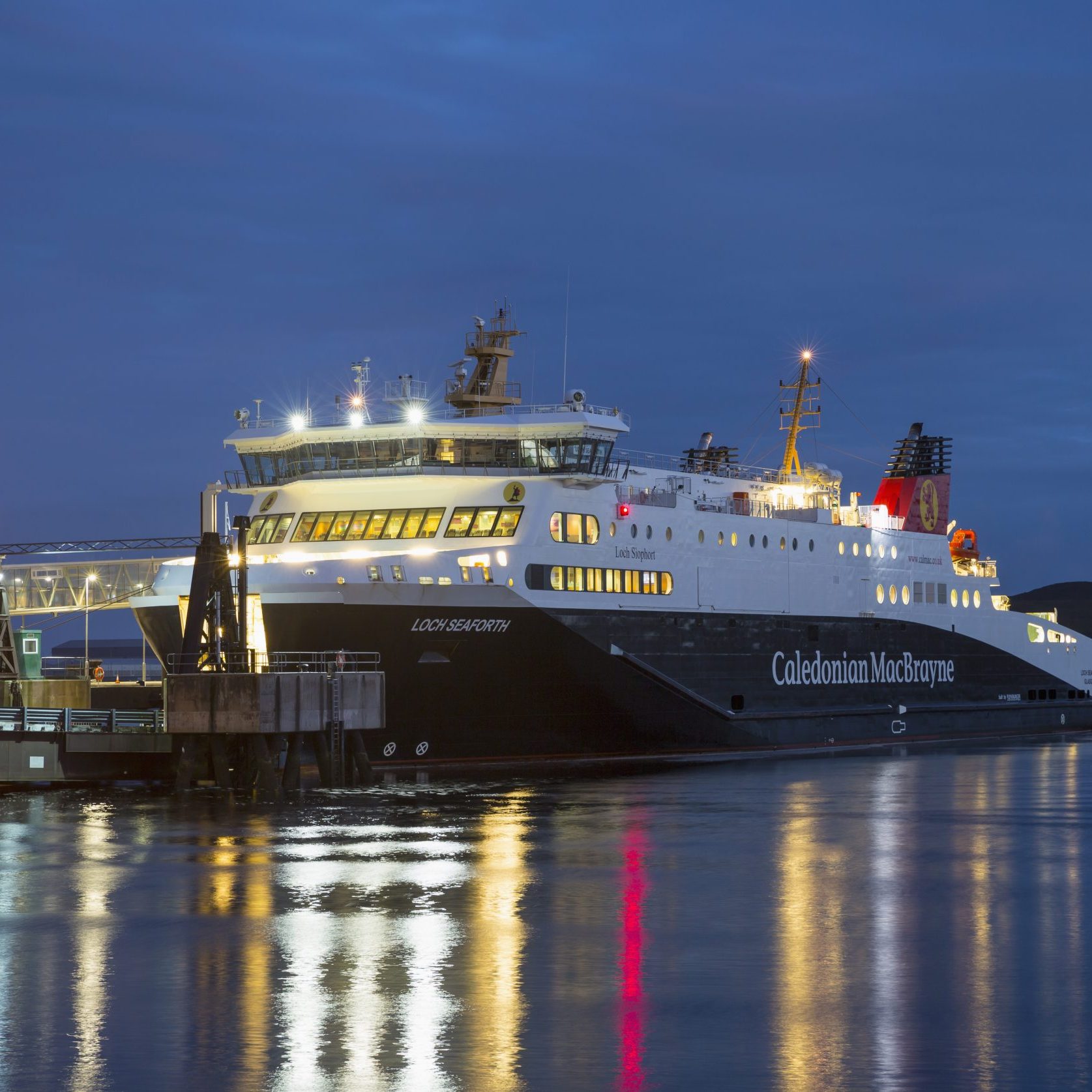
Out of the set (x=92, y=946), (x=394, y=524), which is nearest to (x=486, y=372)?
(x=394, y=524)

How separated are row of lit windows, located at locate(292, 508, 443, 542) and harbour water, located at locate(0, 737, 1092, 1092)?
899cm

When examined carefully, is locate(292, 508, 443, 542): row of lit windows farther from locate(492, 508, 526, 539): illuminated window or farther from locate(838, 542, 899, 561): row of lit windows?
locate(838, 542, 899, 561): row of lit windows

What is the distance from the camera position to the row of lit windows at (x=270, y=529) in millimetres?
37969

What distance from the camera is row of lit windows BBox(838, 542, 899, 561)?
45.4 m

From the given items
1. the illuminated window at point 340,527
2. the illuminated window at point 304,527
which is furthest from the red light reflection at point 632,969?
the illuminated window at point 304,527

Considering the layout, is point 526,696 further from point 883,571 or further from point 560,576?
point 883,571

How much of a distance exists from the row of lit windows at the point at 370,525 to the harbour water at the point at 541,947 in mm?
8994

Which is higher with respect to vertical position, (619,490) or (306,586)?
(619,490)

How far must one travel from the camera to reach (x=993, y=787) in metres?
33.7

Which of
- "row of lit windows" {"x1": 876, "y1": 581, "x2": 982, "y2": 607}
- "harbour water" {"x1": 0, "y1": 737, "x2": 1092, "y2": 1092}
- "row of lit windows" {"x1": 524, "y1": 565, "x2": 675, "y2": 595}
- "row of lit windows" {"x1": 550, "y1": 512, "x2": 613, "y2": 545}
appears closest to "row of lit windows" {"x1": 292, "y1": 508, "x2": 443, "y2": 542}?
"row of lit windows" {"x1": 550, "y1": 512, "x2": 613, "y2": 545}

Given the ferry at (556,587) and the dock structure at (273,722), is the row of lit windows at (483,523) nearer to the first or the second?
the ferry at (556,587)

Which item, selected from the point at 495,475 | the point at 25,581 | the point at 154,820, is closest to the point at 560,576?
the point at 495,475

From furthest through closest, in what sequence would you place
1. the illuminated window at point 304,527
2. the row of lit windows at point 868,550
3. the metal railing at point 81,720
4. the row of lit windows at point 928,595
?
the row of lit windows at point 928,595 → the row of lit windows at point 868,550 → the illuminated window at point 304,527 → the metal railing at point 81,720

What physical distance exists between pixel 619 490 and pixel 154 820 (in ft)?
50.0
